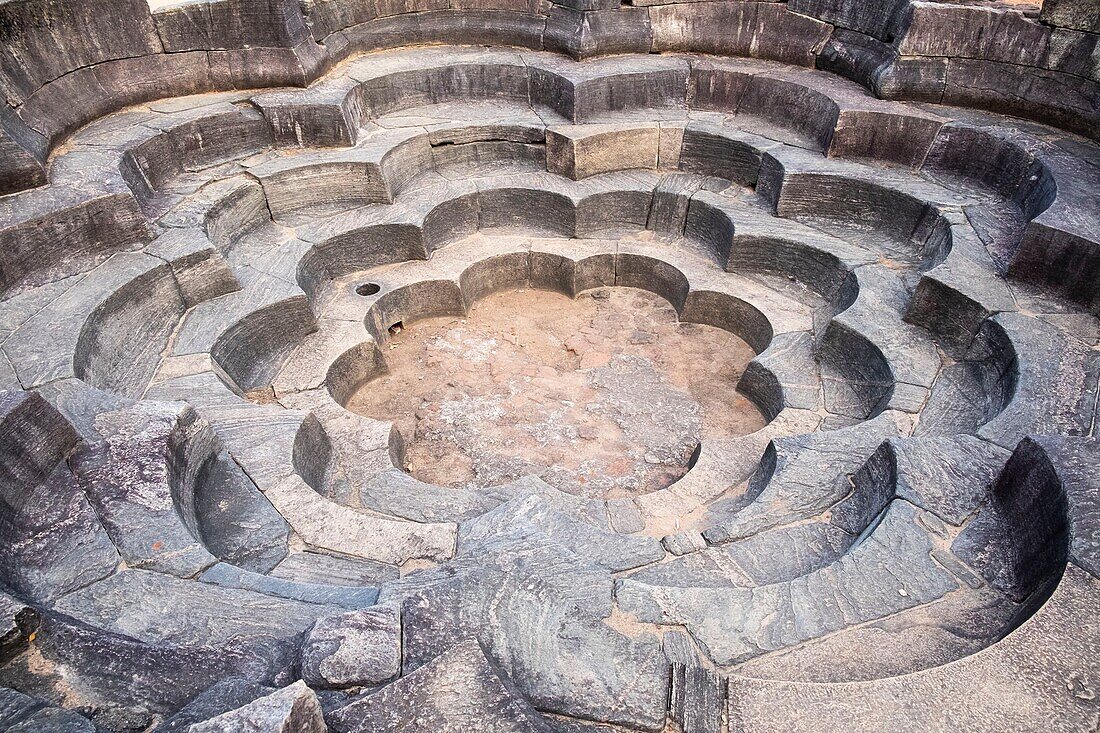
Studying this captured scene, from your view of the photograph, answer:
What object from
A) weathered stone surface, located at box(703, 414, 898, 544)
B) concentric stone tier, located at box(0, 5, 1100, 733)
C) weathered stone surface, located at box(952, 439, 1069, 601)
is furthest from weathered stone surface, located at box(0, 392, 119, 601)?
weathered stone surface, located at box(952, 439, 1069, 601)

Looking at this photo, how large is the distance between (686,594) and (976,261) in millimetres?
4066

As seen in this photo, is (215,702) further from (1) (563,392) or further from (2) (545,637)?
(1) (563,392)

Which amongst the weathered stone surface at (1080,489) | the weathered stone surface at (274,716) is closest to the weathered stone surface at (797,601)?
the weathered stone surface at (1080,489)

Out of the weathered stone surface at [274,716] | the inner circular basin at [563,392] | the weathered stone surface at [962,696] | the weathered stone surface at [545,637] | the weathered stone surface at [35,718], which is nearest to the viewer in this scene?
the weathered stone surface at [274,716]

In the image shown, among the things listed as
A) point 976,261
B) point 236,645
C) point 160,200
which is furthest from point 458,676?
point 160,200

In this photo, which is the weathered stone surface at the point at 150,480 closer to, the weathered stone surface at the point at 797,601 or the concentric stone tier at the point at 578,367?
the concentric stone tier at the point at 578,367

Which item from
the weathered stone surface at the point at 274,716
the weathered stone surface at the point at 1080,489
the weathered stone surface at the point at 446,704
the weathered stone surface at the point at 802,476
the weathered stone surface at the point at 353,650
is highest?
the weathered stone surface at the point at 274,716

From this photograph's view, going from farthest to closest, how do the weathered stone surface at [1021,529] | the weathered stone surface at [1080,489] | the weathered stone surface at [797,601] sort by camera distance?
the weathered stone surface at [1021,529]
the weathered stone surface at [797,601]
the weathered stone surface at [1080,489]

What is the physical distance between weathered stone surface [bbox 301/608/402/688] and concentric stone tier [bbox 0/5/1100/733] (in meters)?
0.01

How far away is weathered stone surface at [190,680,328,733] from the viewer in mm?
2033

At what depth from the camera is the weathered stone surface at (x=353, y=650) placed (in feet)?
8.34

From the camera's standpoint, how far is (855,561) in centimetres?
332

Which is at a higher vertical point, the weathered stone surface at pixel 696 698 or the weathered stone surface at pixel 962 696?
the weathered stone surface at pixel 962 696

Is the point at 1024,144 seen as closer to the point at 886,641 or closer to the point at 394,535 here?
the point at 886,641
